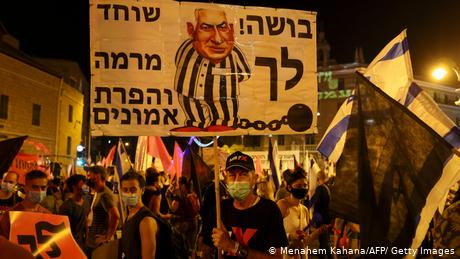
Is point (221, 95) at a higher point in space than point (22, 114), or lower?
lower

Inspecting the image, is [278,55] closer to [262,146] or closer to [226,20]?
[226,20]

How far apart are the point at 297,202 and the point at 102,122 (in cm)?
342

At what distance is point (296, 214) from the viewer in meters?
6.92

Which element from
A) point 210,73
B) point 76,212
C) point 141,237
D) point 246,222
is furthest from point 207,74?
point 76,212

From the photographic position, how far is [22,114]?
3056 centimetres

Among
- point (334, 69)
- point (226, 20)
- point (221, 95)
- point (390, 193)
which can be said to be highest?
point (334, 69)

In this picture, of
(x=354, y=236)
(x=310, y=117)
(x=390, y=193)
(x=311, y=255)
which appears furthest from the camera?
(x=311, y=255)

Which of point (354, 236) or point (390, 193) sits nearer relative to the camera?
point (390, 193)

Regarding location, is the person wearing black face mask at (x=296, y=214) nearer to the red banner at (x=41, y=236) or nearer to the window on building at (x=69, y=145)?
the red banner at (x=41, y=236)

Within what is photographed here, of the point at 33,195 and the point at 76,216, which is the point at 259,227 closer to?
the point at 33,195

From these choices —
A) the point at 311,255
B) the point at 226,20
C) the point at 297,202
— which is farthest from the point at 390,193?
the point at 311,255

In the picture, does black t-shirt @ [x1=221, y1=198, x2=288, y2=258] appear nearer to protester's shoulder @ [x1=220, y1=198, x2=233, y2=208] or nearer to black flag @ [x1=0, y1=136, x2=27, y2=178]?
protester's shoulder @ [x1=220, y1=198, x2=233, y2=208]

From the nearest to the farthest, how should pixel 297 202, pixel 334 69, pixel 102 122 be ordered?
pixel 102 122, pixel 297 202, pixel 334 69

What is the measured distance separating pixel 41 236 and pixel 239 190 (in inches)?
68.6
